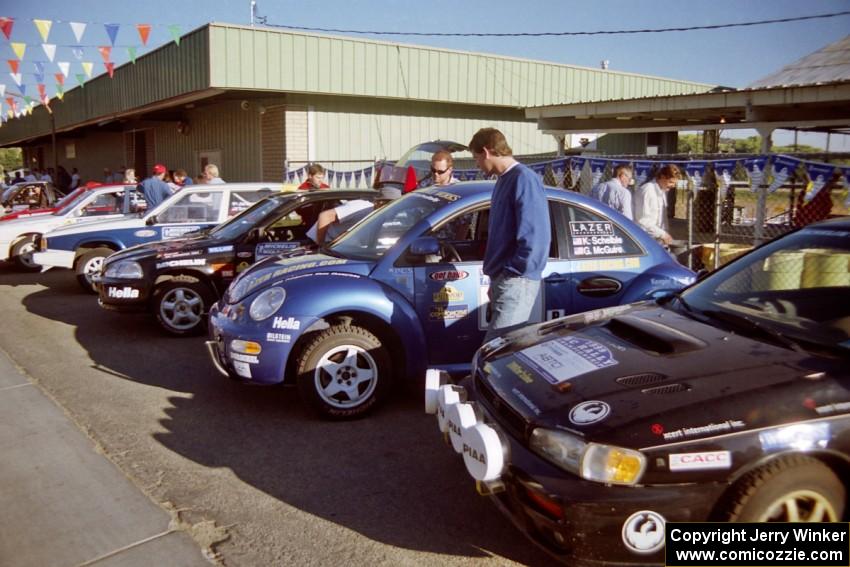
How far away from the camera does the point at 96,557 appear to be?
325cm

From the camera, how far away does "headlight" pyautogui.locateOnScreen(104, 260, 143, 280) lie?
7484mm

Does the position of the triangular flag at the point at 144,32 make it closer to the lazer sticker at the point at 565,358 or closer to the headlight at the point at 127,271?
the headlight at the point at 127,271

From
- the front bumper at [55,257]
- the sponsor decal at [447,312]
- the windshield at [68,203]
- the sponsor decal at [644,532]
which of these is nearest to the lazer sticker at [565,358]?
the sponsor decal at [644,532]

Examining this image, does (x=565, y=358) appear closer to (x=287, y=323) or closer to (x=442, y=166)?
(x=287, y=323)

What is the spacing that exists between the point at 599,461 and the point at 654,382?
47 centimetres

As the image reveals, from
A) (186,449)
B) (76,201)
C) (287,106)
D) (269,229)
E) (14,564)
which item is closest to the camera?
(14,564)

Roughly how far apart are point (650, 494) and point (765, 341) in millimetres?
1022

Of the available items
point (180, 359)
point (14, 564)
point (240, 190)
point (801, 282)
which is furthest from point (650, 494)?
point (240, 190)

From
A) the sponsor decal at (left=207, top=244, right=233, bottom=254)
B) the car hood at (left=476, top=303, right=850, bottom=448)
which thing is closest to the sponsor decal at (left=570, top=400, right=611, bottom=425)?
the car hood at (left=476, top=303, right=850, bottom=448)

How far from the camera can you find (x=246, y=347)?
4773 millimetres

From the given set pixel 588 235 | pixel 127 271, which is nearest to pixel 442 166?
pixel 588 235

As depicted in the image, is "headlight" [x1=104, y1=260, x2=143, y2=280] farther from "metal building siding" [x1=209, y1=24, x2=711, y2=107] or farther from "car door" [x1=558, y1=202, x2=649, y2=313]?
"metal building siding" [x1=209, y1=24, x2=711, y2=107]

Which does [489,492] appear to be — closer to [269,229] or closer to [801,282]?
[801,282]

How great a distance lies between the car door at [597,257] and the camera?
17.0 feet
